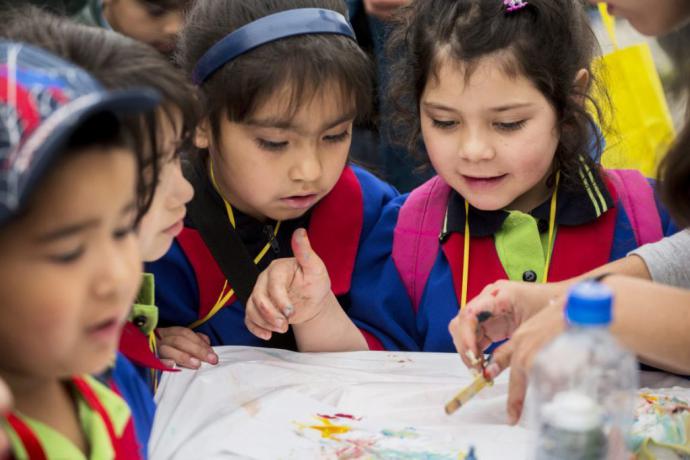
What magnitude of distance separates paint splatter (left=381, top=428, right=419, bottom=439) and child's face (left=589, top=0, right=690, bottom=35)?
2.61 feet

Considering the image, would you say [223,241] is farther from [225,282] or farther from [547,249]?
[547,249]

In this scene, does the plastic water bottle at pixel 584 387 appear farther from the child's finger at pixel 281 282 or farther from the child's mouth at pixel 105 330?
the child's finger at pixel 281 282

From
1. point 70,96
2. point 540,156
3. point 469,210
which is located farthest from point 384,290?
point 70,96

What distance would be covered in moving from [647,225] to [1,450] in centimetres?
139

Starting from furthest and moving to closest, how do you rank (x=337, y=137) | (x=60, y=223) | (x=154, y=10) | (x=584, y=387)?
(x=154, y=10) < (x=337, y=137) < (x=584, y=387) < (x=60, y=223)

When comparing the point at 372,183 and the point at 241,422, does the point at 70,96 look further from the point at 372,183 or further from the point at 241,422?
the point at 372,183

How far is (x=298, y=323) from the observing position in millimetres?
1849

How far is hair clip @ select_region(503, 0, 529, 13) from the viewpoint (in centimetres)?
A: 181

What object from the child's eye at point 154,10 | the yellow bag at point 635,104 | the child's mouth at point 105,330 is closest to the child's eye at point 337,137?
the child's mouth at point 105,330

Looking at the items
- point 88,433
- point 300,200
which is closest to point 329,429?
point 88,433

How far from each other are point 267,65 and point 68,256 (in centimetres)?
90

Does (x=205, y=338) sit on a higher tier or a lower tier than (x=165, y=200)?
lower

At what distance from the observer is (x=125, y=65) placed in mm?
1264

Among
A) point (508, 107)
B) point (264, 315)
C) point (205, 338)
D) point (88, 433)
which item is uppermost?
point (508, 107)
